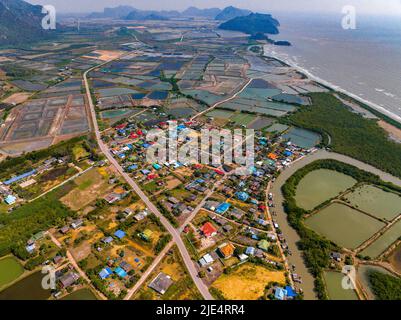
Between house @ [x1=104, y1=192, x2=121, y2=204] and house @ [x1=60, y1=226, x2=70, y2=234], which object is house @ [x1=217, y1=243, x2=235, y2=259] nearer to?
house @ [x1=104, y1=192, x2=121, y2=204]

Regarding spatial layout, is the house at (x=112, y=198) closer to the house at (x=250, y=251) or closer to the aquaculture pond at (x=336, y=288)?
the house at (x=250, y=251)

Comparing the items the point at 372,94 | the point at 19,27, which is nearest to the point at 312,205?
the point at 372,94

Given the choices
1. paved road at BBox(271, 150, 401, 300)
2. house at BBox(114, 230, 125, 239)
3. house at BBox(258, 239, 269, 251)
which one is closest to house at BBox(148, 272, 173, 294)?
house at BBox(114, 230, 125, 239)

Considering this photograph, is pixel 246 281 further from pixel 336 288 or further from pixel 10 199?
pixel 10 199

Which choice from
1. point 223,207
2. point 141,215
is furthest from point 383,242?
point 141,215

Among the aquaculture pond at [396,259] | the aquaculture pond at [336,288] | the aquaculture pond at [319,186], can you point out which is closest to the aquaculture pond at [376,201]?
the aquaculture pond at [319,186]
